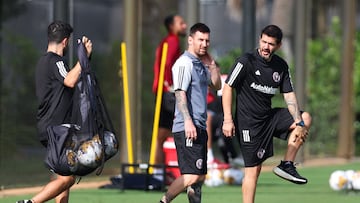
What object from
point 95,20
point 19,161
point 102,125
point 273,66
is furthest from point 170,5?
point 102,125

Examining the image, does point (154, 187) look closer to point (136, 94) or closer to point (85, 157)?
point (136, 94)

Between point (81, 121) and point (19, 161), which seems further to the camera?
point (19, 161)

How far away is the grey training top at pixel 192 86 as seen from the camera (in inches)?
405

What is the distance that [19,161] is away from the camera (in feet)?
50.0

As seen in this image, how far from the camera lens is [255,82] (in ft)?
33.9

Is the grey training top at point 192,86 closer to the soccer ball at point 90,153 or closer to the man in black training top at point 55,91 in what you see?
the man in black training top at point 55,91

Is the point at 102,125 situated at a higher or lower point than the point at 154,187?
higher

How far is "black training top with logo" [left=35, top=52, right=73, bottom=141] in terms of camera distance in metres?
9.62

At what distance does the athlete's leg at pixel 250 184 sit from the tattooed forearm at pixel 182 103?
2.53ft

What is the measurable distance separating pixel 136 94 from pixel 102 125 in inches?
240

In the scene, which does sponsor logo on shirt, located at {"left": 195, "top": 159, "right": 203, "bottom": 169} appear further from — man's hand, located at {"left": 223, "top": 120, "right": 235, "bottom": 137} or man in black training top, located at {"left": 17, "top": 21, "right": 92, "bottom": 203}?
man in black training top, located at {"left": 17, "top": 21, "right": 92, "bottom": 203}

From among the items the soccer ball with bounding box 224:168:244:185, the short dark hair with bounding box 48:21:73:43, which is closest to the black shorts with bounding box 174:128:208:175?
the short dark hair with bounding box 48:21:73:43

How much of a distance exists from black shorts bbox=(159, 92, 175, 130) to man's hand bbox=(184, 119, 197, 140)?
3512 mm

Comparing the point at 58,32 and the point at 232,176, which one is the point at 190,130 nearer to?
the point at 58,32
